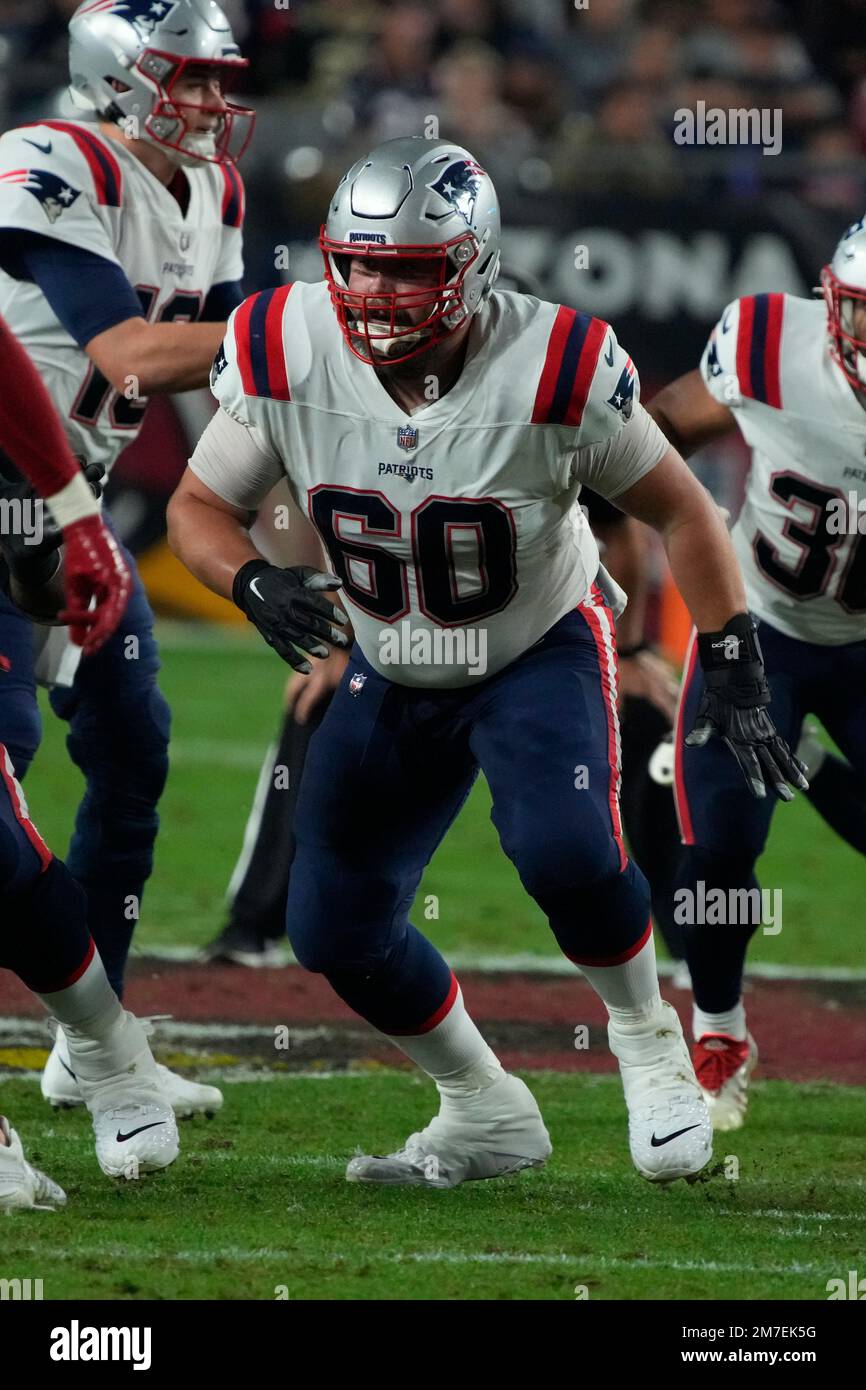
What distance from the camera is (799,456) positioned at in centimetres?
425

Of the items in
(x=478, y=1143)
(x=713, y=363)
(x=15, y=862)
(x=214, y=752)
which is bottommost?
(x=214, y=752)

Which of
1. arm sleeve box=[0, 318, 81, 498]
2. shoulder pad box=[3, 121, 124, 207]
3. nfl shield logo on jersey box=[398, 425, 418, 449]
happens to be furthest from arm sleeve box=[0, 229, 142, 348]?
arm sleeve box=[0, 318, 81, 498]

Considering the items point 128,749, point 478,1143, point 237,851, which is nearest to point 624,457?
point 478,1143

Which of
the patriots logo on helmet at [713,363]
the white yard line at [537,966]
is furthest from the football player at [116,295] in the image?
the white yard line at [537,966]

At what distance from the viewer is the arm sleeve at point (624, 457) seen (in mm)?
3408

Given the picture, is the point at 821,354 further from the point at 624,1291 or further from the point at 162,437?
the point at 162,437

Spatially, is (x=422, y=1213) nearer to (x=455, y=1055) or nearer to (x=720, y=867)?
(x=455, y=1055)

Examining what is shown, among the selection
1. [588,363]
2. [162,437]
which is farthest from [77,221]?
[162,437]

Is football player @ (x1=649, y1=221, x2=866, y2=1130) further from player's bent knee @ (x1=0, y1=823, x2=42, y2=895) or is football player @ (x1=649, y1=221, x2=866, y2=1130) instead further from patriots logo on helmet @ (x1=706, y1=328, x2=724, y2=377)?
player's bent knee @ (x1=0, y1=823, x2=42, y2=895)

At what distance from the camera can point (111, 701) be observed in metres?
4.26

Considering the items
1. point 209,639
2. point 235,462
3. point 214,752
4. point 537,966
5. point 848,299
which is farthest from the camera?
point 209,639

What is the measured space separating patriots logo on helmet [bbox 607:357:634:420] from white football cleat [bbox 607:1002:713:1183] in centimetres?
107

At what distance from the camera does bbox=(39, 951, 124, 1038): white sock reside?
354cm

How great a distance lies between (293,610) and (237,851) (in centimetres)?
388
